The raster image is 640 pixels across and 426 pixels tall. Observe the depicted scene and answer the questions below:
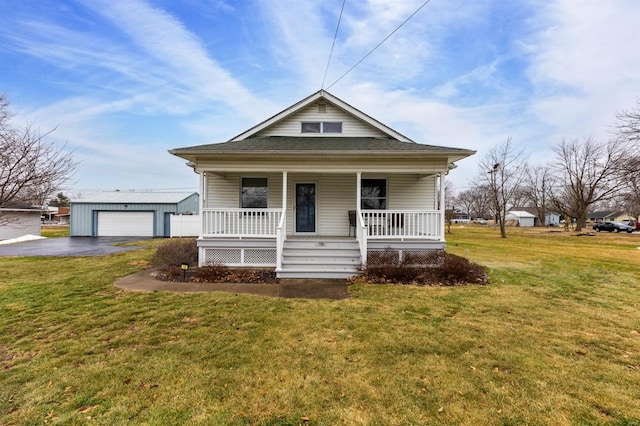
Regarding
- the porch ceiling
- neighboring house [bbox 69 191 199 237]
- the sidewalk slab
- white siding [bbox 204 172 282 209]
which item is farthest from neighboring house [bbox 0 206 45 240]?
the sidewalk slab

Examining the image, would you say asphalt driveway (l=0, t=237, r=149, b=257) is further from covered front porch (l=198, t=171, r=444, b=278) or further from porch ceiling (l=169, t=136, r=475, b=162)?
porch ceiling (l=169, t=136, r=475, b=162)

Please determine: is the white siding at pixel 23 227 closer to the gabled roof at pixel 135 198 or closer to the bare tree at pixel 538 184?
the gabled roof at pixel 135 198

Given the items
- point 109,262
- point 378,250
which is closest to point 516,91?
point 378,250

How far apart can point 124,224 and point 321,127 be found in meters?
21.7

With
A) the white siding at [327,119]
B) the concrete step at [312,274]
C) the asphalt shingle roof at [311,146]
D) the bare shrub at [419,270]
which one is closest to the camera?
the bare shrub at [419,270]

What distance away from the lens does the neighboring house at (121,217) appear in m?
23.9

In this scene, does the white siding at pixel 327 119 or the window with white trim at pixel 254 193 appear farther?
the white siding at pixel 327 119

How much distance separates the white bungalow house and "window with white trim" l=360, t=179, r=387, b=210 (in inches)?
1.5

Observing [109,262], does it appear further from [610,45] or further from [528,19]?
[610,45]

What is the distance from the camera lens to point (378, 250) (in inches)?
345

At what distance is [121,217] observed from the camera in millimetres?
24453

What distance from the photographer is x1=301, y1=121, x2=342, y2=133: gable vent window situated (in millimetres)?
11422

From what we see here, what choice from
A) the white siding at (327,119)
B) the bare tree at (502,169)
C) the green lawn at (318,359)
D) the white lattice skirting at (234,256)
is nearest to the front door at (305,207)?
the white lattice skirting at (234,256)

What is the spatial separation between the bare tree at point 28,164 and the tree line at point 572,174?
2653cm
